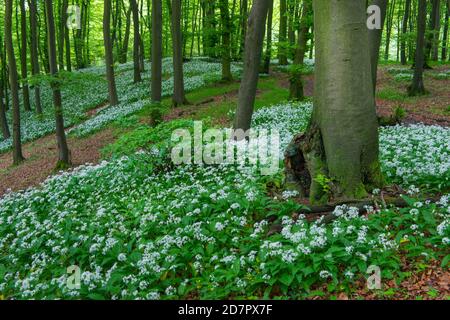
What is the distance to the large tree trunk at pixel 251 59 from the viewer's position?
11071 millimetres

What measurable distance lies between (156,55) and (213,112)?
3.66 meters

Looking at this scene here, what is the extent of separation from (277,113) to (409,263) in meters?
11.6

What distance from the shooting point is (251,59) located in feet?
37.9

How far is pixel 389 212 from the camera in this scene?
6.13 meters

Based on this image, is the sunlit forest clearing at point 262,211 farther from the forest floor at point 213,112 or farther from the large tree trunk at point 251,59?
the forest floor at point 213,112

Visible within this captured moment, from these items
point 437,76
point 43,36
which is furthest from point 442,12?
point 43,36

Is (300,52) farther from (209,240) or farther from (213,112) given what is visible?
(209,240)

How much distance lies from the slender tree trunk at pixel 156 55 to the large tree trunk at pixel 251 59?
622 cm

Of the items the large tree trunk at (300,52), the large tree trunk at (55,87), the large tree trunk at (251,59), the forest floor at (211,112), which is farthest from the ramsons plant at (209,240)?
the large tree trunk at (300,52)

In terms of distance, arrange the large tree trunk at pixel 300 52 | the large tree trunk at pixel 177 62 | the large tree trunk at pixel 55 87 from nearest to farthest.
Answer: the large tree trunk at pixel 55 87, the large tree trunk at pixel 300 52, the large tree trunk at pixel 177 62

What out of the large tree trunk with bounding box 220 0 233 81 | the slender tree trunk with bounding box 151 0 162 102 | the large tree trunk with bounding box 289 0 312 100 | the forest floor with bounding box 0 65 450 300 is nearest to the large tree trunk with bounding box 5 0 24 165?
the forest floor with bounding box 0 65 450 300

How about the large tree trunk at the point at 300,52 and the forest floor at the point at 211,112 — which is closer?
the forest floor at the point at 211,112

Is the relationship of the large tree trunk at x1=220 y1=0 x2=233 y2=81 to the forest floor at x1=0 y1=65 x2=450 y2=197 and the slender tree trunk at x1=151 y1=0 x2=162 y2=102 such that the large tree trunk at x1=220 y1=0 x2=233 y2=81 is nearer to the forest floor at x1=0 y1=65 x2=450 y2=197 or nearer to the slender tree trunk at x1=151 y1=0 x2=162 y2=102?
the forest floor at x1=0 y1=65 x2=450 y2=197

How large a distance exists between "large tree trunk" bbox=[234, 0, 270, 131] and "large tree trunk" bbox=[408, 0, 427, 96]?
38.6 feet
